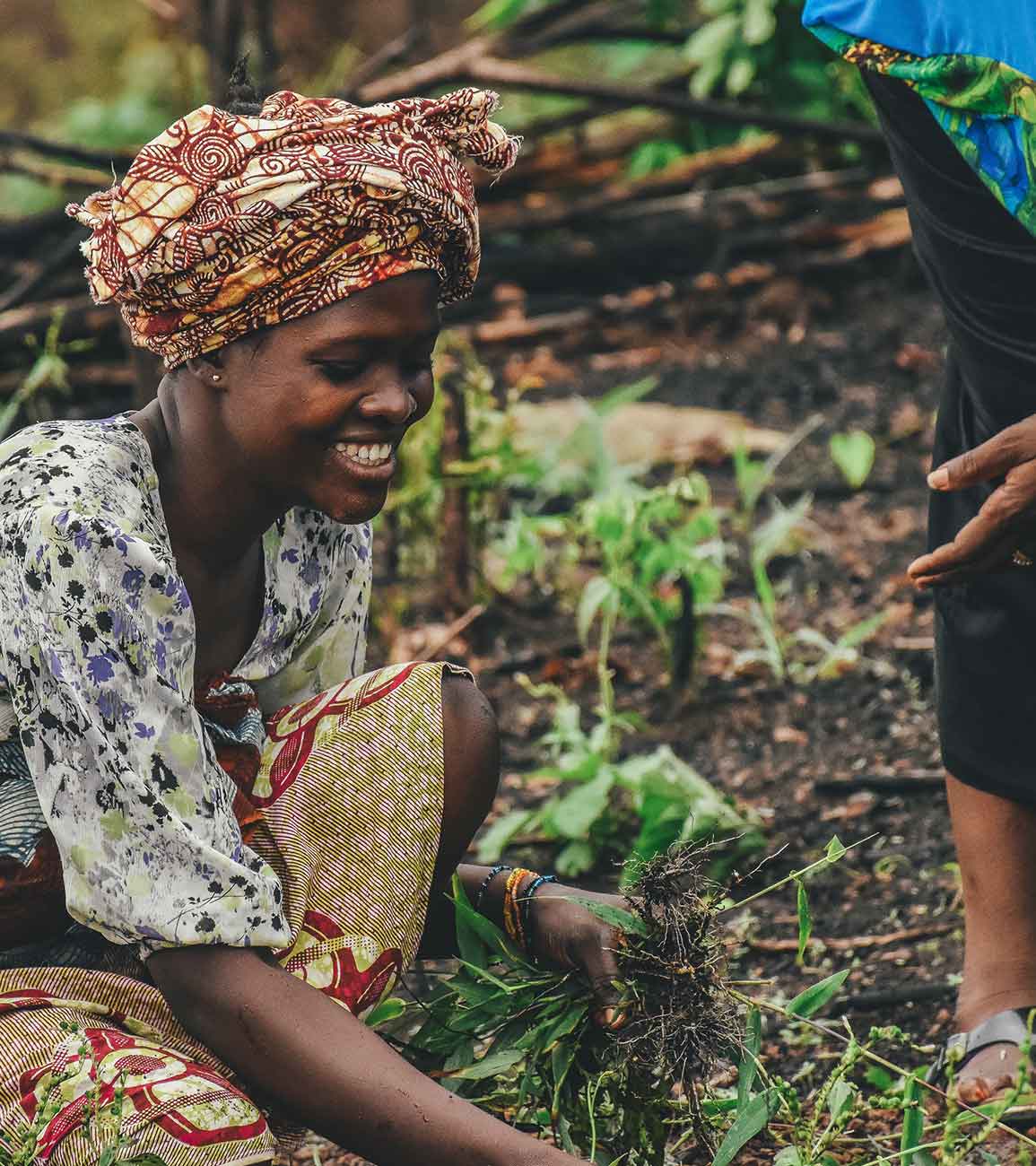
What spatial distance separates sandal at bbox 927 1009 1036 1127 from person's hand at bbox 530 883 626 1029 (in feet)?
1.69

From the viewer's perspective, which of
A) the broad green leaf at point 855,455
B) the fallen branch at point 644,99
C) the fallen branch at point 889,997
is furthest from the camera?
the fallen branch at point 644,99

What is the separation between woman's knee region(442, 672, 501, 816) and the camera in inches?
83.0

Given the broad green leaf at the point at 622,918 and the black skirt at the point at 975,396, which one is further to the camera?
the black skirt at the point at 975,396

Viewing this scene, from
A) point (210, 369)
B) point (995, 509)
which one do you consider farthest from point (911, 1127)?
point (210, 369)

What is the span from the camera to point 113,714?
1762 millimetres

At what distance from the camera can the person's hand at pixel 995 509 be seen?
2.11 meters

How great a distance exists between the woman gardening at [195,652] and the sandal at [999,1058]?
58cm

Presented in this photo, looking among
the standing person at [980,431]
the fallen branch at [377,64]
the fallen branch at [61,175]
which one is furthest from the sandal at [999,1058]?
the fallen branch at [61,175]

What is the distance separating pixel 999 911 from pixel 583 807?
82 centimetres

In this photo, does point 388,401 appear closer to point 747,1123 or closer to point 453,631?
point 747,1123

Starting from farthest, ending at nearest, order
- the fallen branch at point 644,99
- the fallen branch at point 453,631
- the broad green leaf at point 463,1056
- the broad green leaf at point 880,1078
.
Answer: the fallen branch at point 644,99 < the fallen branch at point 453,631 < the broad green leaf at point 880,1078 < the broad green leaf at point 463,1056

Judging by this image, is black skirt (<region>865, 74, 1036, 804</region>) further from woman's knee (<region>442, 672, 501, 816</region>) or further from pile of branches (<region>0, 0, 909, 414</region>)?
pile of branches (<region>0, 0, 909, 414</region>)

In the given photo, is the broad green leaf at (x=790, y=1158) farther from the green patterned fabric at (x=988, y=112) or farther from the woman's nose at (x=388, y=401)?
the green patterned fabric at (x=988, y=112)

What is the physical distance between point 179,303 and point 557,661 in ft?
6.84
